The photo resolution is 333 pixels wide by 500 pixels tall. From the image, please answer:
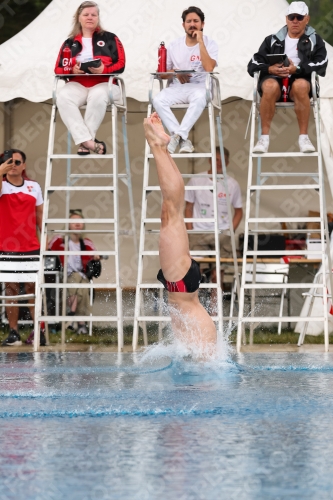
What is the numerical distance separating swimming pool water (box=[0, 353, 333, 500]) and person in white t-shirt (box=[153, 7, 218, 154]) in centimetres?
262

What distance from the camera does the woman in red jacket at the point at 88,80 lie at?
808cm

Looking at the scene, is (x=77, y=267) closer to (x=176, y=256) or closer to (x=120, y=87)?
(x=120, y=87)

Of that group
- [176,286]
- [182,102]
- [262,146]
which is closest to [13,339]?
[182,102]

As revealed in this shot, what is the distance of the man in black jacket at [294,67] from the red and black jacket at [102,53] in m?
1.18

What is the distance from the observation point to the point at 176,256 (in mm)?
5168

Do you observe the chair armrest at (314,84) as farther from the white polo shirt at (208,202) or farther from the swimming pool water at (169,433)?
the swimming pool water at (169,433)

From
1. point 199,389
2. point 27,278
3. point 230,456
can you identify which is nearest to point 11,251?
point 27,278

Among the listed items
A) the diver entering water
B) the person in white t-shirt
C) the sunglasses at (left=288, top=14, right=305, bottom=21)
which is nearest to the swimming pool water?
the diver entering water

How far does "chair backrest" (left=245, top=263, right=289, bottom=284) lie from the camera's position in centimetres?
1066

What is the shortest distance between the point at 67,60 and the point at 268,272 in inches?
146

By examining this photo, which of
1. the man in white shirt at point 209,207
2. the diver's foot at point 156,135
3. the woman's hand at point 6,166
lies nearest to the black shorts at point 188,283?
the diver's foot at point 156,135

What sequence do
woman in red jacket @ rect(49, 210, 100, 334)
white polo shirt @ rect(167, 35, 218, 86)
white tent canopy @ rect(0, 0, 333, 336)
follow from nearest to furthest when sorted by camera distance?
white polo shirt @ rect(167, 35, 218, 86), white tent canopy @ rect(0, 0, 333, 336), woman in red jacket @ rect(49, 210, 100, 334)

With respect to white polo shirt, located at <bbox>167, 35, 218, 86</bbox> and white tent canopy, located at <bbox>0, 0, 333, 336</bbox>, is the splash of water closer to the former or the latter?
white polo shirt, located at <bbox>167, 35, 218, 86</bbox>

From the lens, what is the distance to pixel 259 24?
31.9ft
